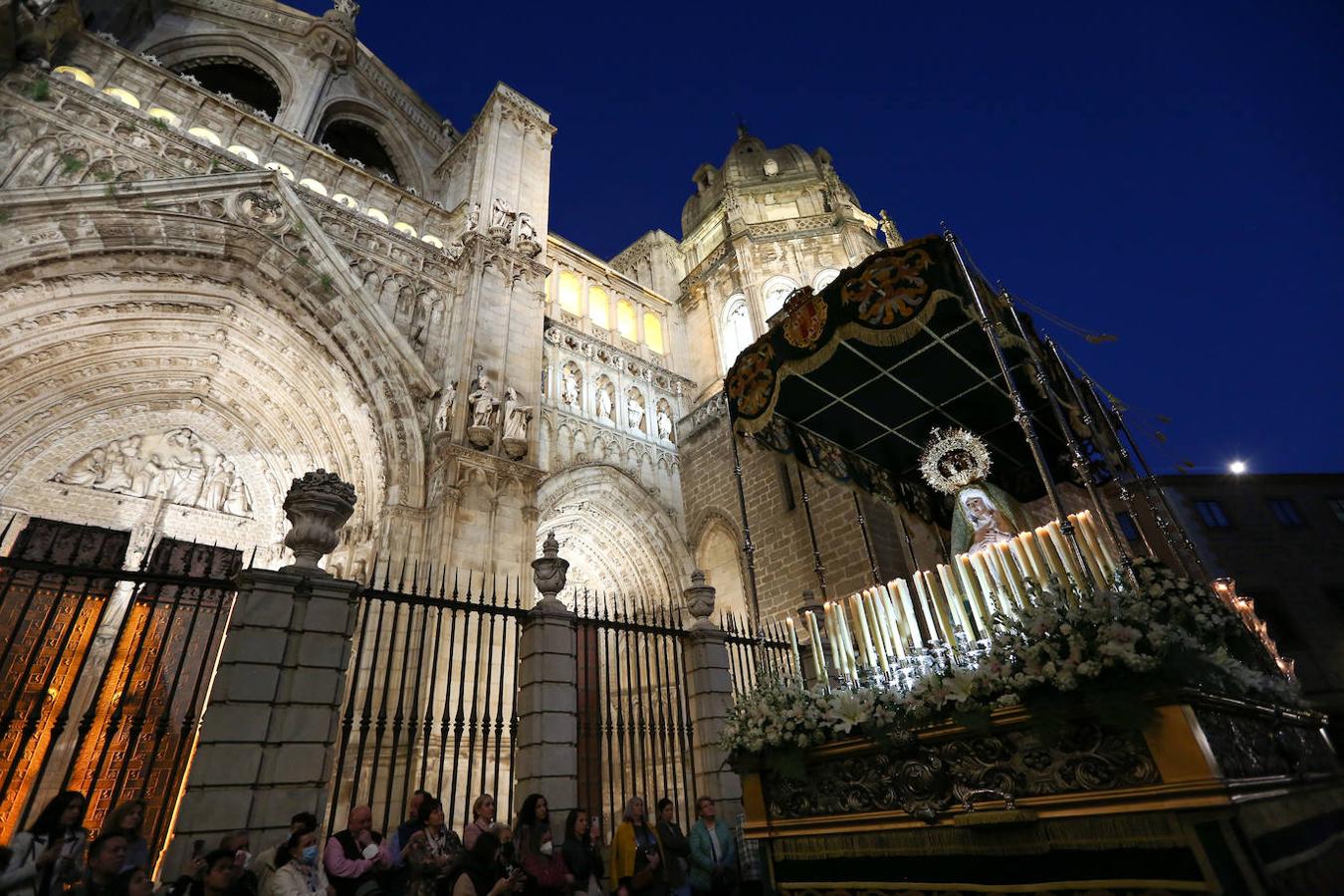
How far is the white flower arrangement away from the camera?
294cm

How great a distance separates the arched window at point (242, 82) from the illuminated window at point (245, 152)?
13.7 feet

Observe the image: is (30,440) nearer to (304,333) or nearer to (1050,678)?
(304,333)

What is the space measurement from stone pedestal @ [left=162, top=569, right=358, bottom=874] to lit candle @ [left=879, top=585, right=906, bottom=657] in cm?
511

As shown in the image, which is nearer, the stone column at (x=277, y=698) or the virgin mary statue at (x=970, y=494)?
the stone column at (x=277, y=698)

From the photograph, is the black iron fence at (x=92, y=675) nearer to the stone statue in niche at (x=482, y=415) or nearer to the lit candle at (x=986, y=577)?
the stone statue in niche at (x=482, y=415)

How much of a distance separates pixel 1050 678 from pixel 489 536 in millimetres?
9685

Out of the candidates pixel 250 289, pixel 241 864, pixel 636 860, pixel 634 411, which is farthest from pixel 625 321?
pixel 241 864

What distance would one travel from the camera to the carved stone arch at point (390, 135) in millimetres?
17766

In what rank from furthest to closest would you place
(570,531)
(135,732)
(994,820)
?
(570,531) < (135,732) < (994,820)

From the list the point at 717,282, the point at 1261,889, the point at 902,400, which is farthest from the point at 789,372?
the point at 717,282

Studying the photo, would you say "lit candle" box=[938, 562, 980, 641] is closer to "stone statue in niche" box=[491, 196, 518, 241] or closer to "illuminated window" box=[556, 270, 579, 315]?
"stone statue in niche" box=[491, 196, 518, 241]

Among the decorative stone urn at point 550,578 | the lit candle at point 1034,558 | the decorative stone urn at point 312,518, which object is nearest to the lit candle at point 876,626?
the lit candle at point 1034,558

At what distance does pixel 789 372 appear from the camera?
830cm

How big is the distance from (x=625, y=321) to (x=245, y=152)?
992 cm
